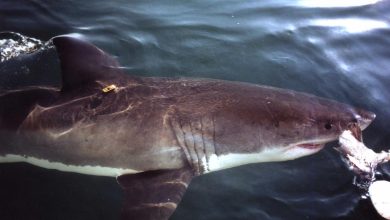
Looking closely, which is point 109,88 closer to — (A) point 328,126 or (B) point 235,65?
(A) point 328,126

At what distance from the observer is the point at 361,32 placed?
6738mm

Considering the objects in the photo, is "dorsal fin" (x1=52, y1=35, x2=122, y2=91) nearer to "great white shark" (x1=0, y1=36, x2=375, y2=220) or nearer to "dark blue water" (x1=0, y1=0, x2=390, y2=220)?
"great white shark" (x1=0, y1=36, x2=375, y2=220)

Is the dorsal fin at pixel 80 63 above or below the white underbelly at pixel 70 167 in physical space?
above

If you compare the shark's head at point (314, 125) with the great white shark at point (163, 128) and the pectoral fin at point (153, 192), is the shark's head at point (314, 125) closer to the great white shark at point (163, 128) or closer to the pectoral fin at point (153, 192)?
the great white shark at point (163, 128)

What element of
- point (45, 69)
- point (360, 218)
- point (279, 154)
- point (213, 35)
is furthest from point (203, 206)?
point (213, 35)

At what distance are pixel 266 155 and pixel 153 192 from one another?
0.99 metres

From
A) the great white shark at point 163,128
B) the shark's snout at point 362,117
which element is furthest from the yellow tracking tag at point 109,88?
the shark's snout at point 362,117

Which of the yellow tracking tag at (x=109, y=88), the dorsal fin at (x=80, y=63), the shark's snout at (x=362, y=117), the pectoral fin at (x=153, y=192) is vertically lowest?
the pectoral fin at (x=153, y=192)

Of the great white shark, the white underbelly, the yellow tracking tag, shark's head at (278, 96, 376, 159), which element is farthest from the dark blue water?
the yellow tracking tag

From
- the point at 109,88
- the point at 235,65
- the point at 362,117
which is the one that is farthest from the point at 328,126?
the point at 235,65

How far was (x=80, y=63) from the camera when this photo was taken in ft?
12.5

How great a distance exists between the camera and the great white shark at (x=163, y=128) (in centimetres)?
339

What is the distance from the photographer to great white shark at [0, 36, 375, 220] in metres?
3.39

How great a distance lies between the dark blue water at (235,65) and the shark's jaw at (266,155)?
0.42m
